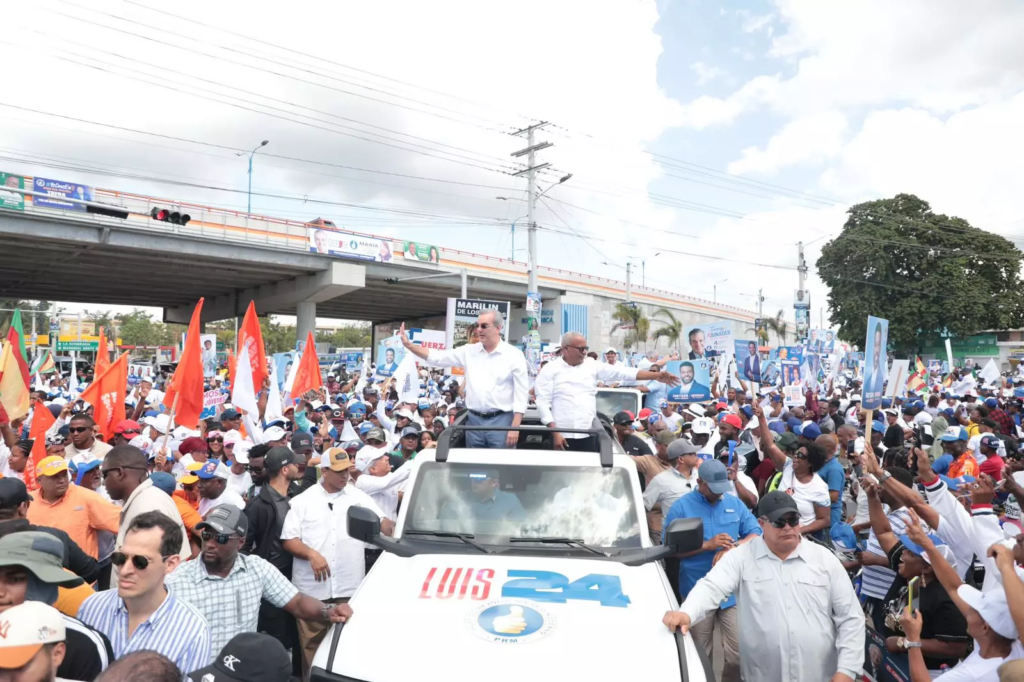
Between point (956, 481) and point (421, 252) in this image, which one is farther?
point (421, 252)

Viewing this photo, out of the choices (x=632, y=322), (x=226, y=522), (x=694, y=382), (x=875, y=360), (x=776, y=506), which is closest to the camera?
(x=226, y=522)

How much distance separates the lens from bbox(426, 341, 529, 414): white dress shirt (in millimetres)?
5902

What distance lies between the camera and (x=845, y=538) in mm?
5906

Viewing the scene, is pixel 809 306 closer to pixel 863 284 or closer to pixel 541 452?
pixel 863 284

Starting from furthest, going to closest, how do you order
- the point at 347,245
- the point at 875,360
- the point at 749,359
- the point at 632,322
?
the point at 632,322 → the point at 347,245 → the point at 749,359 → the point at 875,360

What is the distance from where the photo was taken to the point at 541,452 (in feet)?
14.7

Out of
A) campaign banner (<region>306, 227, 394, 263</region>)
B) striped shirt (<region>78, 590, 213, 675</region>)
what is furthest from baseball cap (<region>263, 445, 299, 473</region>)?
campaign banner (<region>306, 227, 394, 263</region>)

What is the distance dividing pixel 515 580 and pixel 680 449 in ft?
9.74

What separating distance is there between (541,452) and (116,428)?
256 inches

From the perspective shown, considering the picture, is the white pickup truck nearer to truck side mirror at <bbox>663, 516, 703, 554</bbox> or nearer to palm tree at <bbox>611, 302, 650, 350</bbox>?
truck side mirror at <bbox>663, 516, 703, 554</bbox>

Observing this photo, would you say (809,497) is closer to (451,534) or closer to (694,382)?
(451,534)

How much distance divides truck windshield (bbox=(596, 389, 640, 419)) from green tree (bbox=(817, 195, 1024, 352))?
4211 centimetres

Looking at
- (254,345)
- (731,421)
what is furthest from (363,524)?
(254,345)

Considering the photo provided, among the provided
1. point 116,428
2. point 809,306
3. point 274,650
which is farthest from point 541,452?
point 809,306
